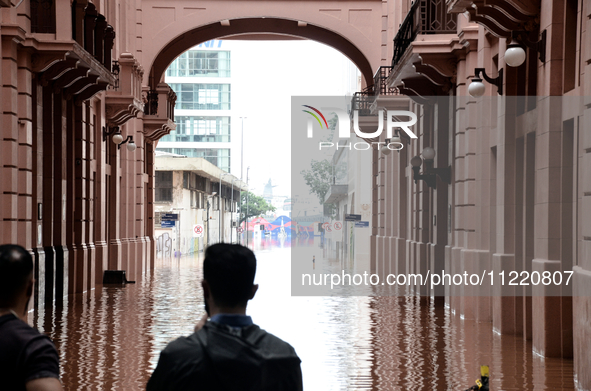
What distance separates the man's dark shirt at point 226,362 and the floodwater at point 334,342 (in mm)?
6902

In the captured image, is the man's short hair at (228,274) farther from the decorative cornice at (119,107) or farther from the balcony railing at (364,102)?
the balcony railing at (364,102)

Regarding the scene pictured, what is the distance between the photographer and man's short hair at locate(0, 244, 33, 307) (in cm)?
328

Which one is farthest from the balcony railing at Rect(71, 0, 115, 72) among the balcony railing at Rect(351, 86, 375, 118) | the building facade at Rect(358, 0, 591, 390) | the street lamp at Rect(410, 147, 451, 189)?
the balcony railing at Rect(351, 86, 375, 118)

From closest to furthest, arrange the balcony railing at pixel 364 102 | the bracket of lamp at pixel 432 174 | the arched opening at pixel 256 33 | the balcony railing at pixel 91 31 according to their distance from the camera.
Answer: the balcony railing at pixel 91 31
the bracket of lamp at pixel 432 174
the balcony railing at pixel 364 102
the arched opening at pixel 256 33

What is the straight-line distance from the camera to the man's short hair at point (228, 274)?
3186 mm

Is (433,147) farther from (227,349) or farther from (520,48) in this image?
(227,349)

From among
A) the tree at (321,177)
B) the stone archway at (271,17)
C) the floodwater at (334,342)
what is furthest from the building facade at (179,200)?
the floodwater at (334,342)

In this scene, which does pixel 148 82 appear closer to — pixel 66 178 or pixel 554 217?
pixel 66 178

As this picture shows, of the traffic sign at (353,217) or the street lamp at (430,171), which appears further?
the traffic sign at (353,217)

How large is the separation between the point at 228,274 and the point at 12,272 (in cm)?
83

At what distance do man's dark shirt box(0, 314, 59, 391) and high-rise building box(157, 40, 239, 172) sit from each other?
12217cm

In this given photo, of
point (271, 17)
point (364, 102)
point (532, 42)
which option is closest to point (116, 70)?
point (271, 17)

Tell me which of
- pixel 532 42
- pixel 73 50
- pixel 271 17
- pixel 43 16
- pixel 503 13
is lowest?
pixel 532 42

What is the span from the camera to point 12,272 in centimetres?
329
